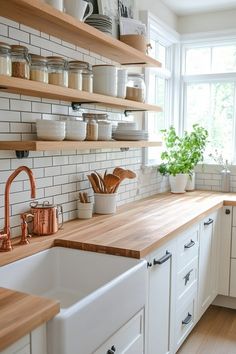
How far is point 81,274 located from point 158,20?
2.47 m

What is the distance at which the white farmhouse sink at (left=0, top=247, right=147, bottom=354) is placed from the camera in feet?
4.18

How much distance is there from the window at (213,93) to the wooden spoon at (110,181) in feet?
5.81

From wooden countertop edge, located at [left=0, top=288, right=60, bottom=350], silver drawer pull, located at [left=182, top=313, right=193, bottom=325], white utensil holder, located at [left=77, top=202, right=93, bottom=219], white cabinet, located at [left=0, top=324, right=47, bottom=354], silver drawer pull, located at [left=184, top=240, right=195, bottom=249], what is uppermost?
white utensil holder, located at [left=77, top=202, right=93, bottom=219]

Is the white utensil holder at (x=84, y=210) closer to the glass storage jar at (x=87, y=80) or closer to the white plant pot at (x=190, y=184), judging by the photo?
the glass storage jar at (x=87, y=80)

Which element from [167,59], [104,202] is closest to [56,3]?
[104,202]

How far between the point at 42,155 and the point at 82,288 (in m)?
0.76

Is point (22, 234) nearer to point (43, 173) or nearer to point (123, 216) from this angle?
point (43, 173)

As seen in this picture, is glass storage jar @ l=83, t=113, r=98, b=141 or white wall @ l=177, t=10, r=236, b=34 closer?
glass storage jar @ l=83, t=113, r=98, b=141

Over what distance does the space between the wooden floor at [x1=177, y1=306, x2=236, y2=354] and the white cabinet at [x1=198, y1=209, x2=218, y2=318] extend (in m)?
0.14

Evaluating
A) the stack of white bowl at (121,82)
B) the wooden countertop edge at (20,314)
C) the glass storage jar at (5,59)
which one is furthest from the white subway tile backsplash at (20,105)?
the wooden countertop edge at (20,314)

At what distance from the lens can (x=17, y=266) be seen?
176 centimetres

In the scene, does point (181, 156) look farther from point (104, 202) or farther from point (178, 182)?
point (104, 202)

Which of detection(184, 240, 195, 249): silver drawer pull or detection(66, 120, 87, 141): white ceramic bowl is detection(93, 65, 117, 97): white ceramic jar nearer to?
detection(66, 120, 87, 141): white ceramic bowl

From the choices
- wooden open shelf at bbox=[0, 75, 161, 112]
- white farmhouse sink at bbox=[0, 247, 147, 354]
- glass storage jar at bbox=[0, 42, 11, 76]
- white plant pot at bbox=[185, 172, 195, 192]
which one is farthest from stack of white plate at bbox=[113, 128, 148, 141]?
white plant pot at bbox=[185, 172, 195, 192]
